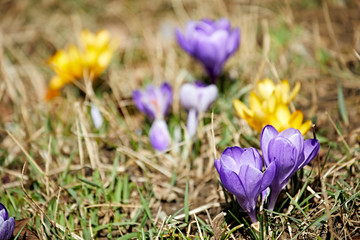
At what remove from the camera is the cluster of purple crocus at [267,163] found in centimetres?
112

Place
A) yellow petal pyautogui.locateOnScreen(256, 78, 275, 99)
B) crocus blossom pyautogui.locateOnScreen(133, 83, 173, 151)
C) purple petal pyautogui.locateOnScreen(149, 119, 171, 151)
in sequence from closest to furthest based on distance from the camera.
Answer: yellow petal pyautogui.locateOnScreen(256, 78, 275, 99) → purple petal pyautogui.locateOnScreen(149, 119, 171, 151) → crocus blossom pyautogui.locateOnScreen(133, 83, 173, 151)

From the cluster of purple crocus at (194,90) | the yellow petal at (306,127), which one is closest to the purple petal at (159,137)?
the cluster of purple crocus at (194,90)

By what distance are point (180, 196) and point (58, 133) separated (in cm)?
76

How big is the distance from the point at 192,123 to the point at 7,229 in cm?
93

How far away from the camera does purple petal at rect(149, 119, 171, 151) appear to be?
1.74 metres

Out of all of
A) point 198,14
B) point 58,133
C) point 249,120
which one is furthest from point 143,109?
point 198,14

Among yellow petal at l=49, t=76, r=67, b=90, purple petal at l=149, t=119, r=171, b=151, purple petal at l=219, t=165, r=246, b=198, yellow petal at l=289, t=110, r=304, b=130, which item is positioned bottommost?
purple petal at l=149, t=119, r=171, b=151

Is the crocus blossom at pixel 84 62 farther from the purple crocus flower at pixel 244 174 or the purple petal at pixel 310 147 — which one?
the purple petal at pixel 310 147

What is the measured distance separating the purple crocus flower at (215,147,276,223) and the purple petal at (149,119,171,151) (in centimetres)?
61

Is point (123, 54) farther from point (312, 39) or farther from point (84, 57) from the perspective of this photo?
point (312, 39)

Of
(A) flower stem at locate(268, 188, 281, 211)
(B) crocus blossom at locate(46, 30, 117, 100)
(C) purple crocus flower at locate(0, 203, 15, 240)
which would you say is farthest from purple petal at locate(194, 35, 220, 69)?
(C) purple crocus flower at locate(0, 203, 15, 240)

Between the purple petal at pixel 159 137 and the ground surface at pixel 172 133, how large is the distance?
2.1 inches

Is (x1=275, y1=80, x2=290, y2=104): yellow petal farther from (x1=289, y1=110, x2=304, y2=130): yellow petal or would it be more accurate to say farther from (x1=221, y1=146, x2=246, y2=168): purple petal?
(x1=221, y1=146, x2=246, y2=168): purple petal

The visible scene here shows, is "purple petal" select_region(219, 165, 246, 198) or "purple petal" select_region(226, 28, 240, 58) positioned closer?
"purple petal" select_region(219, 165, 246, 198)
